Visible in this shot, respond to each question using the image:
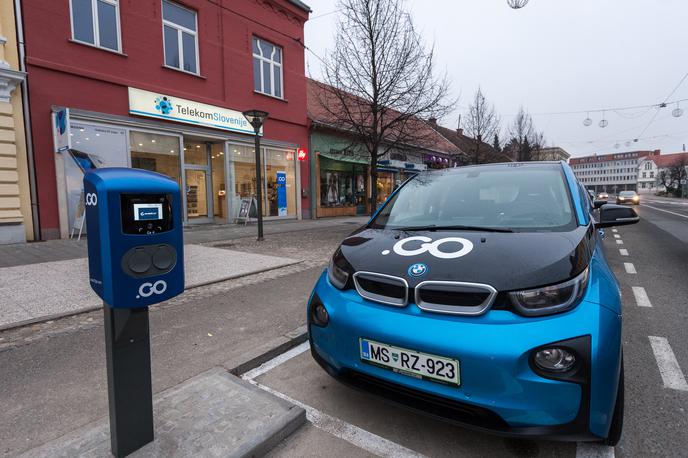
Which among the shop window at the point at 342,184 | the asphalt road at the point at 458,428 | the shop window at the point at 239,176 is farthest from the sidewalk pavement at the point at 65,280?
the shop window at the point at 342,184

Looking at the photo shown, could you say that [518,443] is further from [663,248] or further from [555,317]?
[663,248]

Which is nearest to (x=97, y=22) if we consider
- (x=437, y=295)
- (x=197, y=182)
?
(x=197, y=182)

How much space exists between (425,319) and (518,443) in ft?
2.90

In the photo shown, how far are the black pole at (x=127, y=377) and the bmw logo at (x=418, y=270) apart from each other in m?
1.32

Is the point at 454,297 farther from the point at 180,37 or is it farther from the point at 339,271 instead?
the point at 180,37

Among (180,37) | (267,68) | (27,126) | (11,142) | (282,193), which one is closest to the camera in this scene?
(11,142)

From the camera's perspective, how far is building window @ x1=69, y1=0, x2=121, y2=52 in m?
9.59

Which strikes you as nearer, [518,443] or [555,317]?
[555,317]

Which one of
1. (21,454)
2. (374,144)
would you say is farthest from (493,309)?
(374,144)

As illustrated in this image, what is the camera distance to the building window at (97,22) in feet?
31.5

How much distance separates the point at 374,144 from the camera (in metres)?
11.7

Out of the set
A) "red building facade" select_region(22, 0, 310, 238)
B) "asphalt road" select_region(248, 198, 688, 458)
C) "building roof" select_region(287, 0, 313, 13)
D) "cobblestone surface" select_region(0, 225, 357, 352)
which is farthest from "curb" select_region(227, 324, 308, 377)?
"building roof" select_region(287, 0, 313, 13)

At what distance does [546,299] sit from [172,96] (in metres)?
12.3

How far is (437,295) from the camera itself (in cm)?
190
